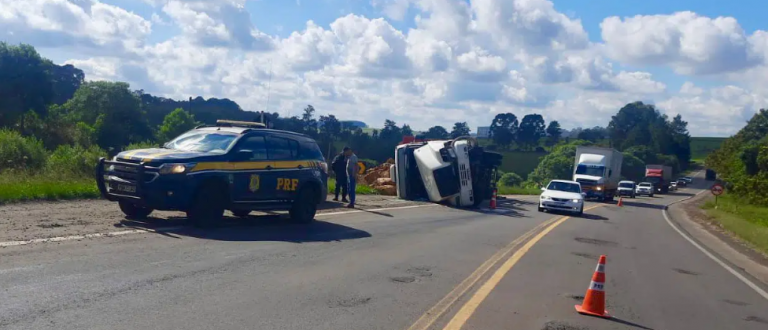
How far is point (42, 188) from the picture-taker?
1527 cm

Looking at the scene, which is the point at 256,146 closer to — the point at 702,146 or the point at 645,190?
the point at 645,190

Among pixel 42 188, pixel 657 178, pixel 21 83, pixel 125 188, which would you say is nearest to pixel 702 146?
pixel 657 178

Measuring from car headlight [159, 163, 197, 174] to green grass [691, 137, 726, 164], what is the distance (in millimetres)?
158596

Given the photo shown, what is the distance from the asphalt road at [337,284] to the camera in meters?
6.70

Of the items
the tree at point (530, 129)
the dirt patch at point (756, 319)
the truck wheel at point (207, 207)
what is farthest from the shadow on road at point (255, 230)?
the tree at point (530, 129)

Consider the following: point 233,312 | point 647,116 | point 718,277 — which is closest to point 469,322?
point 233,312

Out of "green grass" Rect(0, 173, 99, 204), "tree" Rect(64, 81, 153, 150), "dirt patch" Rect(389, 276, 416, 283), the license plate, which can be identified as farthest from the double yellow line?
"tree" Rect(64, 81, 153, 150)

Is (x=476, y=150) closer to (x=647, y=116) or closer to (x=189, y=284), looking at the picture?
(x=189, y=284)

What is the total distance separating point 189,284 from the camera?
7820 millimetres

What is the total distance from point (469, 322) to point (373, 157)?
1929 inches

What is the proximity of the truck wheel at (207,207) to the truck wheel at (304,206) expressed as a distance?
6.80 feet

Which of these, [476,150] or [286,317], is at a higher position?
[476,150]

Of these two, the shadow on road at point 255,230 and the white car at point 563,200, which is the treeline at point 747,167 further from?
the shadow on road at point 255,230

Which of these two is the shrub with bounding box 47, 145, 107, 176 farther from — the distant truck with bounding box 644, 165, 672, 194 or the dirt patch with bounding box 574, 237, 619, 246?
the distant truck with bounding box 644, 165, 672, 194
